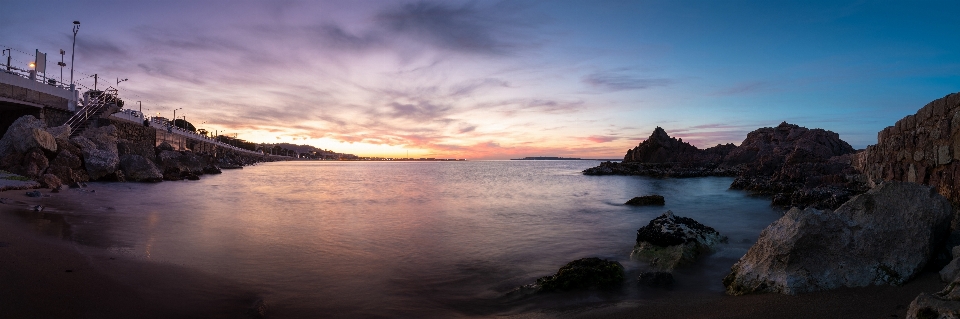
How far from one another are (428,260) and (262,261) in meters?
2.73

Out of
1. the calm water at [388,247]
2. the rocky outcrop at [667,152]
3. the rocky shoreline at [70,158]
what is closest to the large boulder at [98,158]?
the rocky shoreline at [70,158]

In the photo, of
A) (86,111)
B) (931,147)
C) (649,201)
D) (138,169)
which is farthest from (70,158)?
(931,147)

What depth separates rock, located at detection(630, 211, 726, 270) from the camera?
23.8 ft

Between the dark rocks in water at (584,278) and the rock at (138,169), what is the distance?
2489 cm

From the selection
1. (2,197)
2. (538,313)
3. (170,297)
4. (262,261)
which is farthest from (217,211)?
(538,313)

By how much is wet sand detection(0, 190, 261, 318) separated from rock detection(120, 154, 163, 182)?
1883cm

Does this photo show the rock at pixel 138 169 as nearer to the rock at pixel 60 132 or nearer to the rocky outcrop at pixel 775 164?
the rock at pixel 60 132

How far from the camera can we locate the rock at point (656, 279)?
19.6ft

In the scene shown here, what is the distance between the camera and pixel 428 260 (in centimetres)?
818

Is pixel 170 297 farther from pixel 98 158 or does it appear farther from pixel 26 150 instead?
pixel 98 158

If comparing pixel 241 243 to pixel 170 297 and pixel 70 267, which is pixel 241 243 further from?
pixel 170 297

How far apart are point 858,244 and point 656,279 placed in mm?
2184

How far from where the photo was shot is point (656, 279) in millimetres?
6004

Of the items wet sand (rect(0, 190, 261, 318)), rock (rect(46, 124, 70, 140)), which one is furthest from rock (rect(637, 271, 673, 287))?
rock (rect(46, 124, 70, 140))
